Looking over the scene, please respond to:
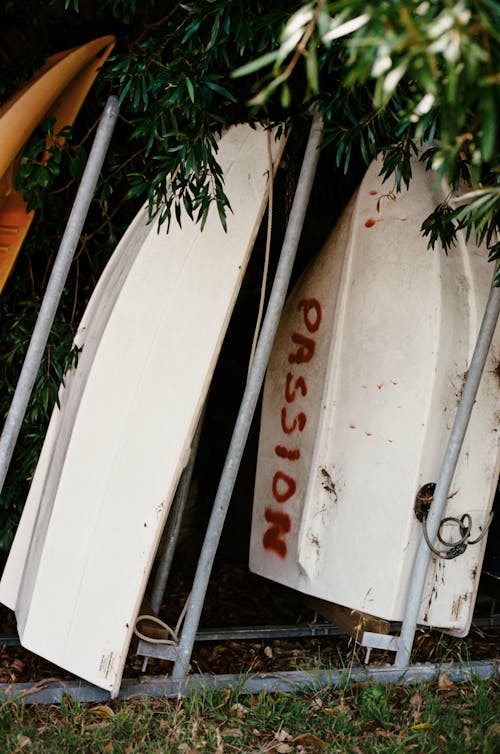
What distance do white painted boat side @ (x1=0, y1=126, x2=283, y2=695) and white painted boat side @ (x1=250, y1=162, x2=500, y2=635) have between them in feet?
1.76

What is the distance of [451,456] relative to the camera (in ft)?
8.87

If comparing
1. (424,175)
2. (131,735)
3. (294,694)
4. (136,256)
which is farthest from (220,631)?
(424,175)

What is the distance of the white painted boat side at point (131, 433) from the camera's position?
253cm

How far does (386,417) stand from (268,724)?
3.67 feet

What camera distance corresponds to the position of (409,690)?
2.83 metres

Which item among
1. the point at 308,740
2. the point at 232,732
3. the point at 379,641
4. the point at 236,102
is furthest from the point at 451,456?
the point at 236,102

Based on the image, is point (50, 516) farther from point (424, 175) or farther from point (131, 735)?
point (424, 175)

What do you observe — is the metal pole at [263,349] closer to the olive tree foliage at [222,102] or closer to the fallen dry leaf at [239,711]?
the olive tree foliage at [222,102]

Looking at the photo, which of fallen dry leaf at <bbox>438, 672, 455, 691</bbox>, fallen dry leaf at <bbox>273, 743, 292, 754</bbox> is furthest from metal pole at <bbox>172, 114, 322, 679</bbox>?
fallen dry leaf at <bbox>438, 672, 455, 691</bbox>

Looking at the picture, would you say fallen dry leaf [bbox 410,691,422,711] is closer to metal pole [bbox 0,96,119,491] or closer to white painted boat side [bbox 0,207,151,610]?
white painted boat side [bbox 0,207,151,610]

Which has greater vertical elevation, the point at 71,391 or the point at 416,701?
the point at 71,391

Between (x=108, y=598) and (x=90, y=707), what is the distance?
41 cm

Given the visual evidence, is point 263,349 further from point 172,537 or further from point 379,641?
point 379,641

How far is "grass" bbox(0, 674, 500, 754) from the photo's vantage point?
2.43m
